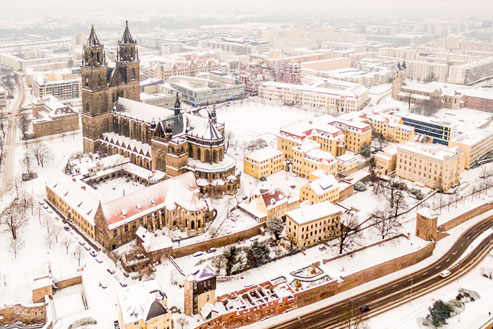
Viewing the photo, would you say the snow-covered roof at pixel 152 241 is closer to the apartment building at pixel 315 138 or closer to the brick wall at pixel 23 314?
the brick wall at pixel 23 314

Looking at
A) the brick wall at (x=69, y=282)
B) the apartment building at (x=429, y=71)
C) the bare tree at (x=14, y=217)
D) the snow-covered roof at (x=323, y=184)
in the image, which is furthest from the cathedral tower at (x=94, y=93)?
the apartment building at (x=429, y=71)

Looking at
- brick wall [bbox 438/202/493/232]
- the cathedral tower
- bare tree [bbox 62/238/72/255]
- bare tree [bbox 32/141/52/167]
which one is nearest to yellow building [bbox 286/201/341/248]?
brick wall [bbox 438/202/493/232]

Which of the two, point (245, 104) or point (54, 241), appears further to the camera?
point (245, 104)

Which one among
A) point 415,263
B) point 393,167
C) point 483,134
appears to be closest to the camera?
point 415,263

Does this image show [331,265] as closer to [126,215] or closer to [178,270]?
[178,270]

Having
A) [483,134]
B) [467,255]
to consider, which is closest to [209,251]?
[467,255]

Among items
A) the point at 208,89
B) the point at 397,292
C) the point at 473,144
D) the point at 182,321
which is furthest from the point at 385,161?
the point at 208,89

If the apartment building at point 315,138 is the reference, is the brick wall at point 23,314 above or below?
below

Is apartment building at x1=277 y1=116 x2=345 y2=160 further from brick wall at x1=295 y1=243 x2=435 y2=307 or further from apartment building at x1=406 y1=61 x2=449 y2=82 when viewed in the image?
apartment building at x1=406 y1=61 x2=449 y2=82
